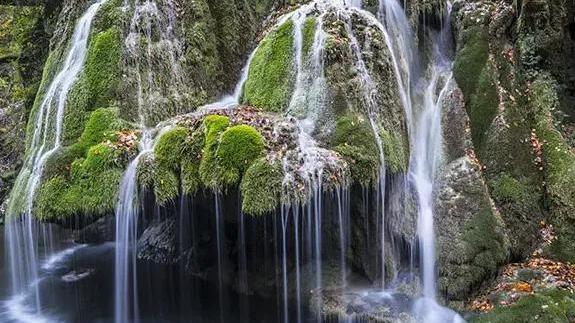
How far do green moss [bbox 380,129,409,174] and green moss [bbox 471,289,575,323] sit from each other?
2.96 m

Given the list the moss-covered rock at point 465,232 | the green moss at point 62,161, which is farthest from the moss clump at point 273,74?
the moss-covered rock at point 465,232

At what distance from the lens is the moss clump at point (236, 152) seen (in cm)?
790

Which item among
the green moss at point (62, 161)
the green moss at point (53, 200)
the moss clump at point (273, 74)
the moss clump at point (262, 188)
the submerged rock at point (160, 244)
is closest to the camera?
the moss clump at point (262, 188)

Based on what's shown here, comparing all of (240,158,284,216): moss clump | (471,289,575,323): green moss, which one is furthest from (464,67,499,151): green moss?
(240,158,284,216): moss clump

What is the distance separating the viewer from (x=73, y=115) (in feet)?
32.0

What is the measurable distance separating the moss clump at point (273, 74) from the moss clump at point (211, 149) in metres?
1.27

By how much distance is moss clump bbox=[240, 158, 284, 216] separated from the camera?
772cm

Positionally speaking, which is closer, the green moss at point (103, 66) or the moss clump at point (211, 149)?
the moss clump at point (211, 149)

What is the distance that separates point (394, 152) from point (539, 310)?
3.57 m

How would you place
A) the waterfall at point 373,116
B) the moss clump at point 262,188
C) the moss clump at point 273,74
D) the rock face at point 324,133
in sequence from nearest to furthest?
the moss clump at point 262,188 → the rock face at point 324,133 → the waterfall at point 373,116 → the moss clump at point 273,74

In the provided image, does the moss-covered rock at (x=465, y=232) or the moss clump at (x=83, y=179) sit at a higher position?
the moss clump at (x=83, y=179)

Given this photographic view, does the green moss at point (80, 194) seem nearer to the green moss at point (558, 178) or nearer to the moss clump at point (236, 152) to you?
the moss clump at point (236, 152)

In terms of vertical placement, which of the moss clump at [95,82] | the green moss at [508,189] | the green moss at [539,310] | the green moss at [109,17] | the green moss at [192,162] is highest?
the green moss at [109,17]

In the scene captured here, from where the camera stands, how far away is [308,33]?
9555 mm
